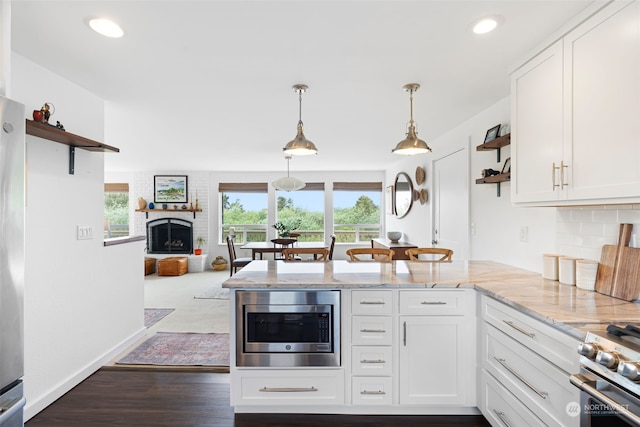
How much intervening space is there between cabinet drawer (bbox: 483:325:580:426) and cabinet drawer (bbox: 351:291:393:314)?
60cm

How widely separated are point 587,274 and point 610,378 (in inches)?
37.2

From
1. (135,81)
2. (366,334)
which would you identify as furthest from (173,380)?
(135,81)

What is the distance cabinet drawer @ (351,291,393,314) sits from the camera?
6.78ft

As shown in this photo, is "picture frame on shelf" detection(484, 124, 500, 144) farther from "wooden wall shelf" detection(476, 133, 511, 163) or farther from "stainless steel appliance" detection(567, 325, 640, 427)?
"stainless steel appliance" detection(567, 325, 640, 427)

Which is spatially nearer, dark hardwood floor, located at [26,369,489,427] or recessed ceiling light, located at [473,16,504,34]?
recessed ceiling light, located at [473,16,504,34]

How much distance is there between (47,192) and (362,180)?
6262 mm

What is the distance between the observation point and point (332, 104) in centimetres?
295

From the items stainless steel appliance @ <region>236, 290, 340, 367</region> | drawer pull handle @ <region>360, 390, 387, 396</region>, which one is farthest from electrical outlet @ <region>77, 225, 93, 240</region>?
drawer pull handle @ <region>360, 390, 387, 396</region>

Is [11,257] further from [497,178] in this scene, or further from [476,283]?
[497,178]

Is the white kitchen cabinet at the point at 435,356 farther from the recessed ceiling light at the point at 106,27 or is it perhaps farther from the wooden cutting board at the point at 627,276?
the recessed ceiling light at the point at 106,27

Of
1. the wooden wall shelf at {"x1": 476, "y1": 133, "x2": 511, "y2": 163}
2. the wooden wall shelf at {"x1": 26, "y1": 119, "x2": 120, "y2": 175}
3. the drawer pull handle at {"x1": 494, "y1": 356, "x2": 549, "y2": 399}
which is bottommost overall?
the drawer pull handle at {"x1": 494, "y1": 356, "x2": 549, "y2": 399}

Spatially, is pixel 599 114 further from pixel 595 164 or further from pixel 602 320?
pixel 602 320

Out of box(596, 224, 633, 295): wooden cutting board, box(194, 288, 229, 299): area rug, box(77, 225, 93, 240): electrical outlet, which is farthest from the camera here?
box(194, 288, 229, 299): area rug

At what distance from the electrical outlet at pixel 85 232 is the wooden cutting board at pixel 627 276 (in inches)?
140
